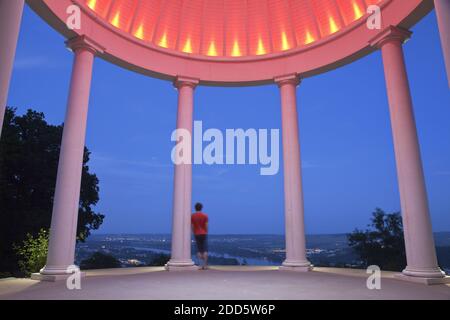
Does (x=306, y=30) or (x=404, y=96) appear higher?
(x=306, y=30)

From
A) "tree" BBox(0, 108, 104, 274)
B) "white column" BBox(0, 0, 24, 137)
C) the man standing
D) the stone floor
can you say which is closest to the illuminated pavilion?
"white column" BBox(0, 0, 24, 137)

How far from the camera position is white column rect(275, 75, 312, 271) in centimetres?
2733

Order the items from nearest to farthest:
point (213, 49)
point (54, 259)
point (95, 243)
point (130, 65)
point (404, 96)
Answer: point (54, 259) < point (404, 96) < point (130, 65) < point (213, 49) < point (95, 243)

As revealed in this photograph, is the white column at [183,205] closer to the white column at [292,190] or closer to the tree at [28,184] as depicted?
the white column at [292,190]

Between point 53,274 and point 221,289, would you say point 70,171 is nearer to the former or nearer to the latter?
point 53,274

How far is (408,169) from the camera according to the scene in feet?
70.8

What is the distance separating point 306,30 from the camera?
31938 mm

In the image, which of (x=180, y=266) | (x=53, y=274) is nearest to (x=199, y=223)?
(x=180, y=266)

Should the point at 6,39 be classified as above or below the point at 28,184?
above

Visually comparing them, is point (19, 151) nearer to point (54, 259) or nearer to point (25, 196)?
point (25, 196)

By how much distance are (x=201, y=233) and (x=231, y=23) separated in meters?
22.4

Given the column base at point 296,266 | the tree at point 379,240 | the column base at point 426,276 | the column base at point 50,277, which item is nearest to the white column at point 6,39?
the column base at point 50,277
